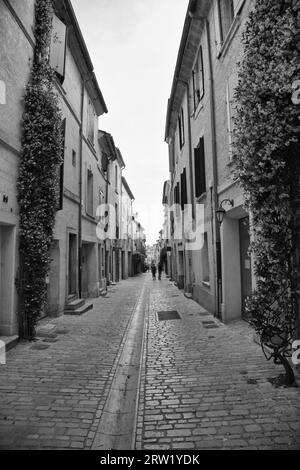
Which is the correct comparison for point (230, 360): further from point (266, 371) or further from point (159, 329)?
point (159, 329)

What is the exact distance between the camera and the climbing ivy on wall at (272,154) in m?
4.09

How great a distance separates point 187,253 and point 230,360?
10013 mm

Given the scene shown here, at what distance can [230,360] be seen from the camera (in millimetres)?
5414

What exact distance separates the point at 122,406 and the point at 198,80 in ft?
36.2

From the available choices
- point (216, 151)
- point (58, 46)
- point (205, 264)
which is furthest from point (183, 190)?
point (58, 46)

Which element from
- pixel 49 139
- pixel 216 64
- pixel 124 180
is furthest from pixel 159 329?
pixel 124 180

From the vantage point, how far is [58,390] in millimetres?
4352

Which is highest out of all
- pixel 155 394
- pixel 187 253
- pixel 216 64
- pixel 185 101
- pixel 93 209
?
pixel 185 101

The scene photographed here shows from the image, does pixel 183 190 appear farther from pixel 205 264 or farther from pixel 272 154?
pixel 272 154

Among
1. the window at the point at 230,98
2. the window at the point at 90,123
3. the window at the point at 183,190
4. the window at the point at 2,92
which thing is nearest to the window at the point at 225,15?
the window at the point at 230,98

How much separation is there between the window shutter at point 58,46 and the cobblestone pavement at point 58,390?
260 inches

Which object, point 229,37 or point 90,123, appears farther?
point 90,123

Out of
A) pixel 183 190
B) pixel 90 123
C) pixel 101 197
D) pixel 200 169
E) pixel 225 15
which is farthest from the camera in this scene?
pixel 101 197

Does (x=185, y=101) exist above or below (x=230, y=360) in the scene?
above
